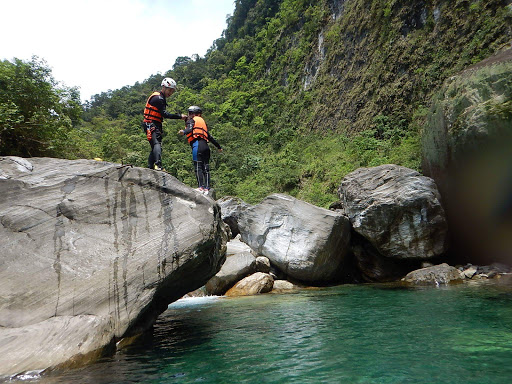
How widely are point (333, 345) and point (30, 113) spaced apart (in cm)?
1244

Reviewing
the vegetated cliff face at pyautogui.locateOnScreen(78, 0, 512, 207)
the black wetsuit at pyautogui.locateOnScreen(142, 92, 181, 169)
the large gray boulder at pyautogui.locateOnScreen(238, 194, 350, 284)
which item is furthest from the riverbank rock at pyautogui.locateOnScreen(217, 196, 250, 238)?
the black wetsuit at pyautogui.locateOnScreen(142, 92, 181, 169)

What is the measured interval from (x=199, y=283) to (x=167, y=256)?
4.97 ft

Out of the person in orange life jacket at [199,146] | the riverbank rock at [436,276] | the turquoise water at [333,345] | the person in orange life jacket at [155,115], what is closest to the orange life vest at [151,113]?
the person in orange life jacket at [155,115]

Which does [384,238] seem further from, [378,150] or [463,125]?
[378,150]

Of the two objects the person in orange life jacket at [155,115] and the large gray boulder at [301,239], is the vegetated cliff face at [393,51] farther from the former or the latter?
the person in orange life jacket at [155,115]

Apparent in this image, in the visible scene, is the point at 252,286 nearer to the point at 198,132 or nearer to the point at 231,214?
the point at 198,132

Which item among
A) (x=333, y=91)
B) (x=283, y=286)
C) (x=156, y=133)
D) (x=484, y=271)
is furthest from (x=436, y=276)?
(x=333, y=91)

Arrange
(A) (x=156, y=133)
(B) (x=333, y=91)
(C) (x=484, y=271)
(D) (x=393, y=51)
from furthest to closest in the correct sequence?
(B) (x=333, y=91)
(D) (x=393, y=51)
(C) (x=484, y=271)
(A) (x=156, y=133)

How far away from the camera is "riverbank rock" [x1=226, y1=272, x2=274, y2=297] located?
35.1 feet

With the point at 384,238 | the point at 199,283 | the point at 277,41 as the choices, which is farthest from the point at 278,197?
the point at 277,41

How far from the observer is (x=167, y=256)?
5.28 meters

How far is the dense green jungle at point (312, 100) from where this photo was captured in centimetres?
1312

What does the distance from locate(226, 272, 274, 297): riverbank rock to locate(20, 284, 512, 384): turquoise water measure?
278 cm

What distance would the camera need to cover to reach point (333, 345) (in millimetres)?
4660
